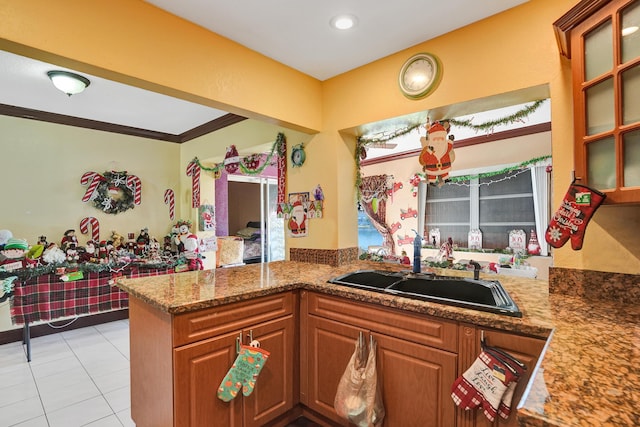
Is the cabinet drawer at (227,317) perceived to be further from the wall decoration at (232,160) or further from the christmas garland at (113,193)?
the christmas garland at (113,193)

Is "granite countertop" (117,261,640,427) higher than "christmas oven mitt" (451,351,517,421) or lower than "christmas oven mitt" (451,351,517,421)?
higher

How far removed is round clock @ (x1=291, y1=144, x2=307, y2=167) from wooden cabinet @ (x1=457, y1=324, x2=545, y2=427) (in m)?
1.89

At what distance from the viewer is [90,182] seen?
12.0 feet

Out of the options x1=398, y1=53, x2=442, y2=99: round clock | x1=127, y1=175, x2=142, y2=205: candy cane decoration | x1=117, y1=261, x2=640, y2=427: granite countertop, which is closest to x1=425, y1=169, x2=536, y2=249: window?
x1=117, y1=261, x2=640, y2=427: granite countertop

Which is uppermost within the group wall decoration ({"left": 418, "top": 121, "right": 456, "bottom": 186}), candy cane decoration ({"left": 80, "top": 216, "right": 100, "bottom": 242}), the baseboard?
wall decoration ({"left": 418, "top": 121, "right": 456, "bottom": 186})

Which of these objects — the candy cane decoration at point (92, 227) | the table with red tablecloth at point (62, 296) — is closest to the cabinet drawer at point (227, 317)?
the table with red tablecloth at point (62, 296)

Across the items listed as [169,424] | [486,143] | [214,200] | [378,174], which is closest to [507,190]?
[486,143]

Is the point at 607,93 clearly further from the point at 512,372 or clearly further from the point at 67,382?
the point at 67,382

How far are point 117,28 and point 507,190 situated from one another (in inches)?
183

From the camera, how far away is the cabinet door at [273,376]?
1.71 meters

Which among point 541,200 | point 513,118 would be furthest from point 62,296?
point 541,200

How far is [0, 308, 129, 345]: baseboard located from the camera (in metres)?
3.18

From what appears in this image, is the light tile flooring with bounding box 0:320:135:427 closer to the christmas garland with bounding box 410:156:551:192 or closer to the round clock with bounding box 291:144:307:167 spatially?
the round clock with bounding box 291:144:307:167

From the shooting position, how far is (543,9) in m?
1.64
